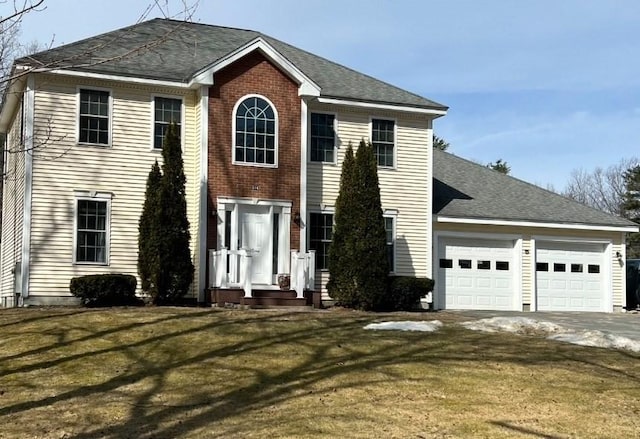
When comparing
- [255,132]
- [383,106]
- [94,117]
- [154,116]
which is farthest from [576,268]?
[94,117]

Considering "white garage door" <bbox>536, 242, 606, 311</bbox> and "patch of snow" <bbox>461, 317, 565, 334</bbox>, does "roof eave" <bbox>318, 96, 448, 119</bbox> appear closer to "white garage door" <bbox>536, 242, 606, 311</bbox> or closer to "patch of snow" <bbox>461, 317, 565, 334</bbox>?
"white garage door" <bbox>536, 242, 606, 311</bbox>

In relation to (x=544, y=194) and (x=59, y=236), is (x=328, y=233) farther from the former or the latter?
(x=544, y=194)

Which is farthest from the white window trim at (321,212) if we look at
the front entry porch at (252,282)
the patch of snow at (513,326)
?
the patch of snow at (513,326)

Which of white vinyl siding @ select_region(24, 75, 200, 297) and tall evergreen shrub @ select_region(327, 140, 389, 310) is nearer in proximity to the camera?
white vinyl siding @ select_region(24, 75, 200, 297)

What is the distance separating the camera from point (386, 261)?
20.9 m

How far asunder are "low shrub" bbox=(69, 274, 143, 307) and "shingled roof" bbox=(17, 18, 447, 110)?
4931 millimetres

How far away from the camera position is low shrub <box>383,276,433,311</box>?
2103 cm

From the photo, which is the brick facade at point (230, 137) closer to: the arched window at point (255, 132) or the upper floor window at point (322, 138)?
the arched window at point (255, 132)

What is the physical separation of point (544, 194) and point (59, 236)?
15.8 meters

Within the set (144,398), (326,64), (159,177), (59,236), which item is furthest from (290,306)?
(144,398)

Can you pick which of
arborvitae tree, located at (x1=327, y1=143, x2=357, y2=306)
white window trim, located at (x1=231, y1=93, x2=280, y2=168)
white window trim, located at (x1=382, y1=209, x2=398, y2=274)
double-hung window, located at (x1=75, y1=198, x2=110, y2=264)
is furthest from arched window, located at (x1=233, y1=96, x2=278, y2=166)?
white window trim, located at (x1=382, y1=209, x2=398, y2=274)

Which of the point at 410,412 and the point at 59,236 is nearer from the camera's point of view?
the point at 410,412

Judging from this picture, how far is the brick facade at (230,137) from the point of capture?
20672 millimetres

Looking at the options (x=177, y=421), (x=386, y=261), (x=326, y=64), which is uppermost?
(x=326, y=64)
